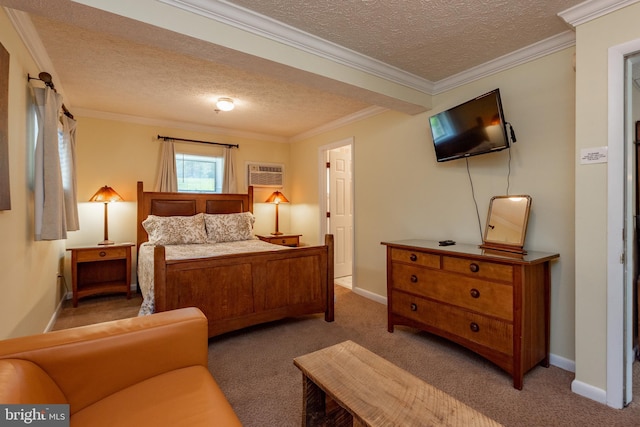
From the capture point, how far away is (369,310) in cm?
348

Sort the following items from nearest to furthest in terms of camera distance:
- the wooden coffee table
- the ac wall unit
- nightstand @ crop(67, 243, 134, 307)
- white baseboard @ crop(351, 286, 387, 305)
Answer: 1. the wooden coffee table
2. nightstand @ crop(67, 243, 134, 307)
3. white baseboard @ crop(351, 286, 387, 305)
4. the ac wall unit

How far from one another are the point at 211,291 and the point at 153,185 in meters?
2.57

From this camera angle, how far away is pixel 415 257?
2656mm

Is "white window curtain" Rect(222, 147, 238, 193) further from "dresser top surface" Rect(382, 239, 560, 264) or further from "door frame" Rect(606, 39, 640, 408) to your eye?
"door frame" Rect(606, 39, 640, 408)

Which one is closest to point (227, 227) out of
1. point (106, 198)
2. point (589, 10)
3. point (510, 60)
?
point (106, 198)

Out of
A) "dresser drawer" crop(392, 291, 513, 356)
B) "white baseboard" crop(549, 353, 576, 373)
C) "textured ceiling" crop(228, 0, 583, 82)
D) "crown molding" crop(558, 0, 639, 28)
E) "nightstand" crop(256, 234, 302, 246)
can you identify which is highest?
"textured ceiling" crop(228, 0, 583, 82)

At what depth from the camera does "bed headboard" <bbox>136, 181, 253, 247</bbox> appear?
4156mm

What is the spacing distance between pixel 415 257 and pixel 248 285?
1.54m

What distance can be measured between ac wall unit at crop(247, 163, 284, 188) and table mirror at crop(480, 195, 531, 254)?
369 cm

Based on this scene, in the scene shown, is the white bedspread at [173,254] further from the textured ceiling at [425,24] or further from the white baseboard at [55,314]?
the textured ceiling at [425,24]

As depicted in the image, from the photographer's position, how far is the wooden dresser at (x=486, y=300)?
6.56 ft

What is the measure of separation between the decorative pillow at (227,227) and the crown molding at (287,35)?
2729 mm

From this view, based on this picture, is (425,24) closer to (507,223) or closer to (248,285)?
(507,223)

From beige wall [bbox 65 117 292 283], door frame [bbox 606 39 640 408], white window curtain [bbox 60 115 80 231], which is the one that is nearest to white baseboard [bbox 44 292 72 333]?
beige wall [bbox 65 117 292 283]
